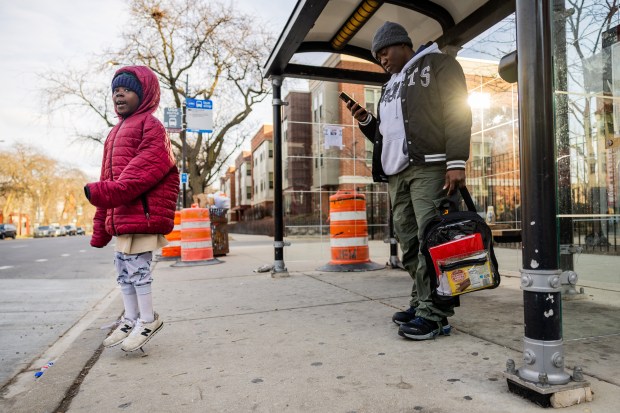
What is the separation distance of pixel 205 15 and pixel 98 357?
19.4m

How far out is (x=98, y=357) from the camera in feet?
9.20

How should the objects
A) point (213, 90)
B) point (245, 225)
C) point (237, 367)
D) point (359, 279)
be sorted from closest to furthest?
point (237, 367)
point (359, 279)
point (213, 90)
point (245, 225)

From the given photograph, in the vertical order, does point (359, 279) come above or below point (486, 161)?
below

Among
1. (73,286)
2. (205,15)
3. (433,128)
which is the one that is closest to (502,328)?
(433,128)

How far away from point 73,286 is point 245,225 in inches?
1449

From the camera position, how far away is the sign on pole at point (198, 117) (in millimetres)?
15485

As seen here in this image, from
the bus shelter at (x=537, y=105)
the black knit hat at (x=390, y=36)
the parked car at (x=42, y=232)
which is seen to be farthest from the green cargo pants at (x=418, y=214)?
the parked car at (x=42, y=232)

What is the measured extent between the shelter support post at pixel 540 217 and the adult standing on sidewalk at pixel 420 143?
0.83 metres

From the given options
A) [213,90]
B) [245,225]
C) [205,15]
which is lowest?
[245,225]

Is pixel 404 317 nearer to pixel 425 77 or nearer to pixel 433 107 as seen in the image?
pixel 433 107

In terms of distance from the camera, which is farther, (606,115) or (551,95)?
(606,115)

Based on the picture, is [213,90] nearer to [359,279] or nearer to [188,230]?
[188,230]

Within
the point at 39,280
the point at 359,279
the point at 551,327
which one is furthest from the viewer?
the point at 39,280

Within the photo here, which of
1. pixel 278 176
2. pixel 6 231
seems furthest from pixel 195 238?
pixel 6 231
